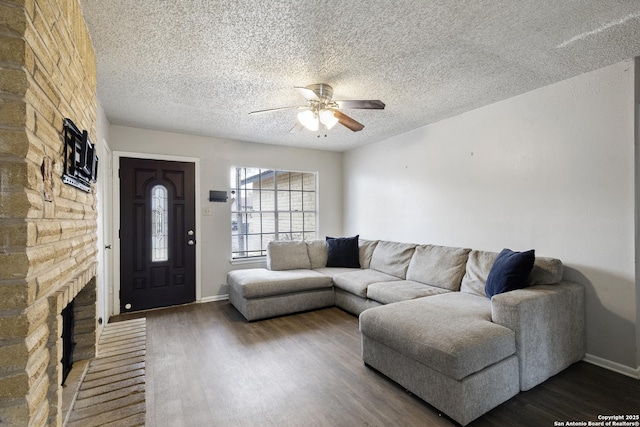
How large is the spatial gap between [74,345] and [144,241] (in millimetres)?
2219

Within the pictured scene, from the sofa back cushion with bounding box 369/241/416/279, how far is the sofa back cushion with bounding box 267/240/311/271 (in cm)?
102

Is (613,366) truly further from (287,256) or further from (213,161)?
(213,161)

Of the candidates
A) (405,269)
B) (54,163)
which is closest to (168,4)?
(54,163)

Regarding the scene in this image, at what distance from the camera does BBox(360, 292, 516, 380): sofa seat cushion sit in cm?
185

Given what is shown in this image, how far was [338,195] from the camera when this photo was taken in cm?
575

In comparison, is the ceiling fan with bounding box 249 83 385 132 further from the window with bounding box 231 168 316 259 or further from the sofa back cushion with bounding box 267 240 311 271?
the window with bounding box 231 168 316 259

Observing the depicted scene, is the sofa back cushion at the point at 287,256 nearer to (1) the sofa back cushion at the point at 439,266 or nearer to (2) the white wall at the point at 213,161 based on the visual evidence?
(2) the white wall at the point at 213,161

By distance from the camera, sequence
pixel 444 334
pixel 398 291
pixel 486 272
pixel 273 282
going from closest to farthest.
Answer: pixel 444 334, pixel 486 272, pixel 398 291, pixel 273 282

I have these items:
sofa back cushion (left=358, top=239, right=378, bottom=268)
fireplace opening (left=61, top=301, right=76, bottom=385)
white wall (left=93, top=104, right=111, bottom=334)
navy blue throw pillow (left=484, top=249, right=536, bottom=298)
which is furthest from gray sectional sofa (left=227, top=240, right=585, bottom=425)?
fireplace opening (left=61, top=301, right=76, bottom=385)

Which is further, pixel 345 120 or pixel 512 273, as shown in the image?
pixel 345 120

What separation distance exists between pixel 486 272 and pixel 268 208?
3.44 metres

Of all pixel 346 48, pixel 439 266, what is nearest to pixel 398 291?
pixel 439 266

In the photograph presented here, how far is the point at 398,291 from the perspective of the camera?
10.5ft

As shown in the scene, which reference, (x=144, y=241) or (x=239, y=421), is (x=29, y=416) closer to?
(x=239, y=421)
